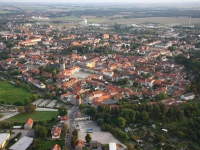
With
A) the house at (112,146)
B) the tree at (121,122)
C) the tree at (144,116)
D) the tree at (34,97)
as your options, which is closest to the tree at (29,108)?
the tree at (34,97)

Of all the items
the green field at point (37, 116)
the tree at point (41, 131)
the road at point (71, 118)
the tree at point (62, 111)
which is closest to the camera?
the road at point (71, 118)

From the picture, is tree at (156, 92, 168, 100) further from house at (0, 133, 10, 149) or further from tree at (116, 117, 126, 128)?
house at (0, 133, 10, 149)

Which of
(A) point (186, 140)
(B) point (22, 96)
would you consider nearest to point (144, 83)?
(A) point (186, 140)

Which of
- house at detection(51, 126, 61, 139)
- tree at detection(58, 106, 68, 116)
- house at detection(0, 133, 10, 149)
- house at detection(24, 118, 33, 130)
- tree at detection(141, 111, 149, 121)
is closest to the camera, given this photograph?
house at detection(0, 133, 10, 149)

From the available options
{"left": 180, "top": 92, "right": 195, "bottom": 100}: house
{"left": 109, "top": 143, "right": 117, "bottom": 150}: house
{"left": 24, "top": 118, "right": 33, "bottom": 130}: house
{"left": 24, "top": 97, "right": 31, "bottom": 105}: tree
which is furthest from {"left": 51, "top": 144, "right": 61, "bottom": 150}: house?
{"left": 180, "top": 92, "right": 195, "bottom": 100}: house

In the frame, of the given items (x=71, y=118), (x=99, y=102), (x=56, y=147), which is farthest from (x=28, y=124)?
(x=99, y=102)

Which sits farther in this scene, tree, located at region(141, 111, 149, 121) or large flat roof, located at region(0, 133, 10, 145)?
tree, located at region(141, 111, 149, 121)

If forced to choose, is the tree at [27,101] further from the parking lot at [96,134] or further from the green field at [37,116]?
the parking lot at [96,134]
